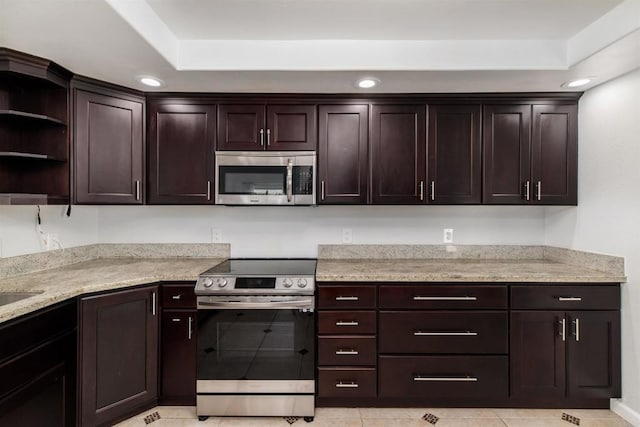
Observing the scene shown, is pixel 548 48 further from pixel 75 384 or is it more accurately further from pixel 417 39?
pixel 75 384

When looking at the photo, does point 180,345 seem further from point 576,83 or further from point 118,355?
point 576,83

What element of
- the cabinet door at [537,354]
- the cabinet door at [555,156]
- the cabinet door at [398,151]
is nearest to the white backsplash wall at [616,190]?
the cabinet door at [555,156]

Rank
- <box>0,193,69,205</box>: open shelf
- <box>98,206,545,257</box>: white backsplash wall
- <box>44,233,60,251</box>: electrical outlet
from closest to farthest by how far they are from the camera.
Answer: <box>0,193,69,205</box>: open shelf, <box>44,233,60,251</box>: electrical outlet, <box>98,206,545,257</box>: white backsplash wall

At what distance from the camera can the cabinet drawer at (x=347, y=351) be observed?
83.9 inches

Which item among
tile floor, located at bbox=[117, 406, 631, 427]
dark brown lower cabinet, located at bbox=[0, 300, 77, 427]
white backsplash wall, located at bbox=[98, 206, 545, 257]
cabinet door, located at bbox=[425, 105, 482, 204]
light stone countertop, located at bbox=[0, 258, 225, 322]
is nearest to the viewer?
dark brown lower cabinet, located at bbox=[0, 300, 77, 427]

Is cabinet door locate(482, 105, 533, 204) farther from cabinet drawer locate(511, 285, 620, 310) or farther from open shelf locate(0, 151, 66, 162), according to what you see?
open shelf locate(0, 151, 66, 162)

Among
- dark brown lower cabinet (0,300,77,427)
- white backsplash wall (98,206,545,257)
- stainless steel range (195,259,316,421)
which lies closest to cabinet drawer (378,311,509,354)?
stainless steel range (195,259,316,421)

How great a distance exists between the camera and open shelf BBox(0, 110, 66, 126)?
1.82m

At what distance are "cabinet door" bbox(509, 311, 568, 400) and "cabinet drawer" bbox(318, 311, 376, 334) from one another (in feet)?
3.09

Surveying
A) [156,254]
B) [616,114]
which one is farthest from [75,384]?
[616,114]

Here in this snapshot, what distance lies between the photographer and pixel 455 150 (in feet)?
7.95

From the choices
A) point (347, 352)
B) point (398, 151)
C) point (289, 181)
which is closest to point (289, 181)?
point (289, 181)

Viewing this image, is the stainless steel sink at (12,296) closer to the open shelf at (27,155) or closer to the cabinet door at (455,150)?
the open shelf at (27,155)

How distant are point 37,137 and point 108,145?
40cm
